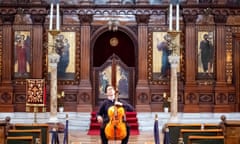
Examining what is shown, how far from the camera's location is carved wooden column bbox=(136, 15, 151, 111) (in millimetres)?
22672

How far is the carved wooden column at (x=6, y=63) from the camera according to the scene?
2250 centimetres

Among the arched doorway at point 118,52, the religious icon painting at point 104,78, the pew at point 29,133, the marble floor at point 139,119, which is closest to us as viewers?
the pew at point 29,133

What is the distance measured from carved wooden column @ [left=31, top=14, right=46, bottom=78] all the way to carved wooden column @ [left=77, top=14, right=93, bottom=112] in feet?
5.58

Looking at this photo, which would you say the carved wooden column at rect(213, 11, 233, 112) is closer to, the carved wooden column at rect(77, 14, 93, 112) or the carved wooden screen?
the carved wooden screen

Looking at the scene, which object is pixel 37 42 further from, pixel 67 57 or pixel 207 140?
pixel 207 140

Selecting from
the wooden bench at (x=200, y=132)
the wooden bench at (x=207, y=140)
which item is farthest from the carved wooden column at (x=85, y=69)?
the wooden bench at (x=207, y=140)

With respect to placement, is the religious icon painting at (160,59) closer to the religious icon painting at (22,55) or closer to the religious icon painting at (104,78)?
the religious icon painting at (104,78)

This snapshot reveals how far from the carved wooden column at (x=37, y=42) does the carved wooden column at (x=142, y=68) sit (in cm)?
406

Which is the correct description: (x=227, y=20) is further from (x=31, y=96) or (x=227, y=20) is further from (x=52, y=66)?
(x=31, y=96)

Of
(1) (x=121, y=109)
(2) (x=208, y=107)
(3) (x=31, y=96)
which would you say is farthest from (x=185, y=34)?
(1) (x=121, y=109)

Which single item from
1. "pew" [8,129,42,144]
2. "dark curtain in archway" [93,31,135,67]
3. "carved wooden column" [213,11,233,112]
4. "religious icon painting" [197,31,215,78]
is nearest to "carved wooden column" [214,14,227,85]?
"carved wooden column" [213,11,233,112]

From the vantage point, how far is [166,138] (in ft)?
38.7

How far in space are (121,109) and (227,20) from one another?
12.0 metres

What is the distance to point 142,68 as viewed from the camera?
22797 millimetres
